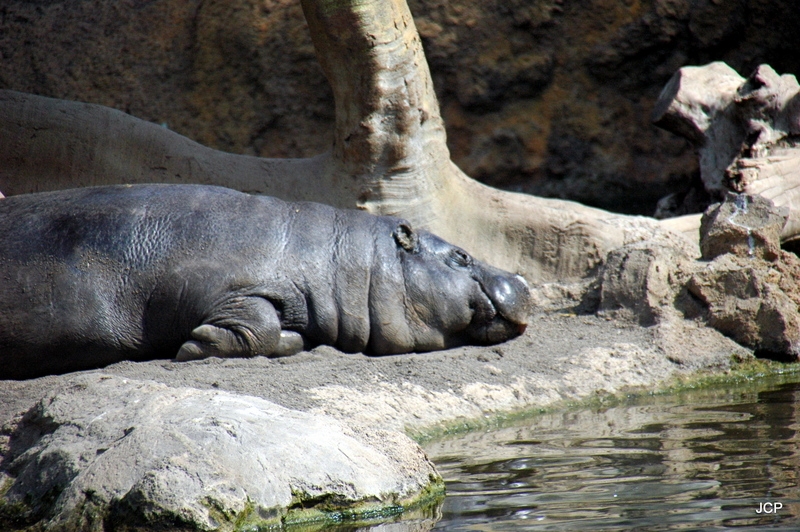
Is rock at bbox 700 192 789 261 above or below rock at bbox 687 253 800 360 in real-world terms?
above

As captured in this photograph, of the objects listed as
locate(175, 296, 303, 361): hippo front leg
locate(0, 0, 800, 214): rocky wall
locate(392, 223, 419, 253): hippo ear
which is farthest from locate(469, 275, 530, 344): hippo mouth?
locate(0, 0, 800, 214): rocky wall

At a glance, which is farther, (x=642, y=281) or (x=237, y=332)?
(x=642, y=281)

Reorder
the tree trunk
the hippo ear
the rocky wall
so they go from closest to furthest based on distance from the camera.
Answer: the hippo ear → the tree trunk → the rocky wall

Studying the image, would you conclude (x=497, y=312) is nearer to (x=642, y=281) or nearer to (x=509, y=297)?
(x=509, y=297)

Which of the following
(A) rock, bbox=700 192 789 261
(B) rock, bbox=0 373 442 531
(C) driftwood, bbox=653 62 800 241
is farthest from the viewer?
(C) driftwood, bbox=653 62 800 241

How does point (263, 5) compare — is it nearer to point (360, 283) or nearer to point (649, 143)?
point (649, 143)

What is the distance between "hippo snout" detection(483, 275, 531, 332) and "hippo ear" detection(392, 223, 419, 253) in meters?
0.51

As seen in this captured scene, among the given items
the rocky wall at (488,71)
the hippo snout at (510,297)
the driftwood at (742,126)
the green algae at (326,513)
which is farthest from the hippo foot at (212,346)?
the rocky wall at (488,71)

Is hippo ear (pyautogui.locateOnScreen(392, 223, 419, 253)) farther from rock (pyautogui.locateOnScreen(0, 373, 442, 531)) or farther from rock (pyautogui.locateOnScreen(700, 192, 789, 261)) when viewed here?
rock (pyautogui.locateOnScreen(0, 373, 442, 531))

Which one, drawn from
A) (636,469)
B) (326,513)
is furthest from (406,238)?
(326,513)

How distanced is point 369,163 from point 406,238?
4.85ft

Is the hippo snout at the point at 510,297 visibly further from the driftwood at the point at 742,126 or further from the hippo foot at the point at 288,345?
the driftwood at the point at 742,126

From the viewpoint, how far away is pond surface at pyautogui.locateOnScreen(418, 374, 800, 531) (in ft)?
10.6

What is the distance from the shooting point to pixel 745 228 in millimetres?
6680
